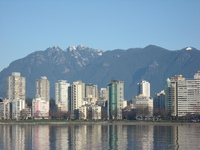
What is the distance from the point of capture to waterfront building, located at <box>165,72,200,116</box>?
186 metres

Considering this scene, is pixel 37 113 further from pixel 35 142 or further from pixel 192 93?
pixel 35 142

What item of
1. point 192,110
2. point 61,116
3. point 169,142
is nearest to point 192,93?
point 192,110

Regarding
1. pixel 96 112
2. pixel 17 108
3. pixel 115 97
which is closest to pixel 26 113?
pixel 17 108

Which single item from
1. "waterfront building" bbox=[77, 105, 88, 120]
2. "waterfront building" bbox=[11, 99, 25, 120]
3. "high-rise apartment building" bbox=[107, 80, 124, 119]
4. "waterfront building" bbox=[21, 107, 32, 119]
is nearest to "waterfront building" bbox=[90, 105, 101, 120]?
"waterfront building" bbox=[77, 105, 88, 120]

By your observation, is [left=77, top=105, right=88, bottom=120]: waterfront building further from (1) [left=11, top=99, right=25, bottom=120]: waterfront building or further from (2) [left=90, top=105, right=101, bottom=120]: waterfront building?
(1) [left=11, top=99, right=25, bottom=120]: waterfront building

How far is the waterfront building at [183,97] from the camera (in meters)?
186

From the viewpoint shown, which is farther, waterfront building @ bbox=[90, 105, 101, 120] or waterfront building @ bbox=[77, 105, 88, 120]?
waterfront building @ bbox=[90, 105, 101, 120]

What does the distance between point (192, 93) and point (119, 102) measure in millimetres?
25624

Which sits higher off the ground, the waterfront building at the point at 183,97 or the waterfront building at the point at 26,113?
the waterfront building at the point at 183,97

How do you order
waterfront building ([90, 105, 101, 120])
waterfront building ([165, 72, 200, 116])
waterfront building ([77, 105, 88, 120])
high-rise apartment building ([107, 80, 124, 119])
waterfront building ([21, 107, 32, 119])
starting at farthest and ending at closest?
high-rise apartment building ([107, 80, 124, 119]) < waterfront building ([90, 105, 101, 120]) < waterfront building ([77, 105, 88, 120]) < waterfront building ([21, 107, 32, 119]) < waterfront building ([165, 72, 200, 116])

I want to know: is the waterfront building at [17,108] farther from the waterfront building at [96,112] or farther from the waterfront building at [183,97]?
the waterfront building at [183,97]

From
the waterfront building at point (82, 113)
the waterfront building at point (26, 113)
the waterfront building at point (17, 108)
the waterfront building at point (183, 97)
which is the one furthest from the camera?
the waterfront building at point (17, 108)

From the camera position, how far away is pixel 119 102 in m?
192

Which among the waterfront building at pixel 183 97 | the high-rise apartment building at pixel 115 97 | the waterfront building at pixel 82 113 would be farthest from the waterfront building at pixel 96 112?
the waterfront building at pixel 183 97
